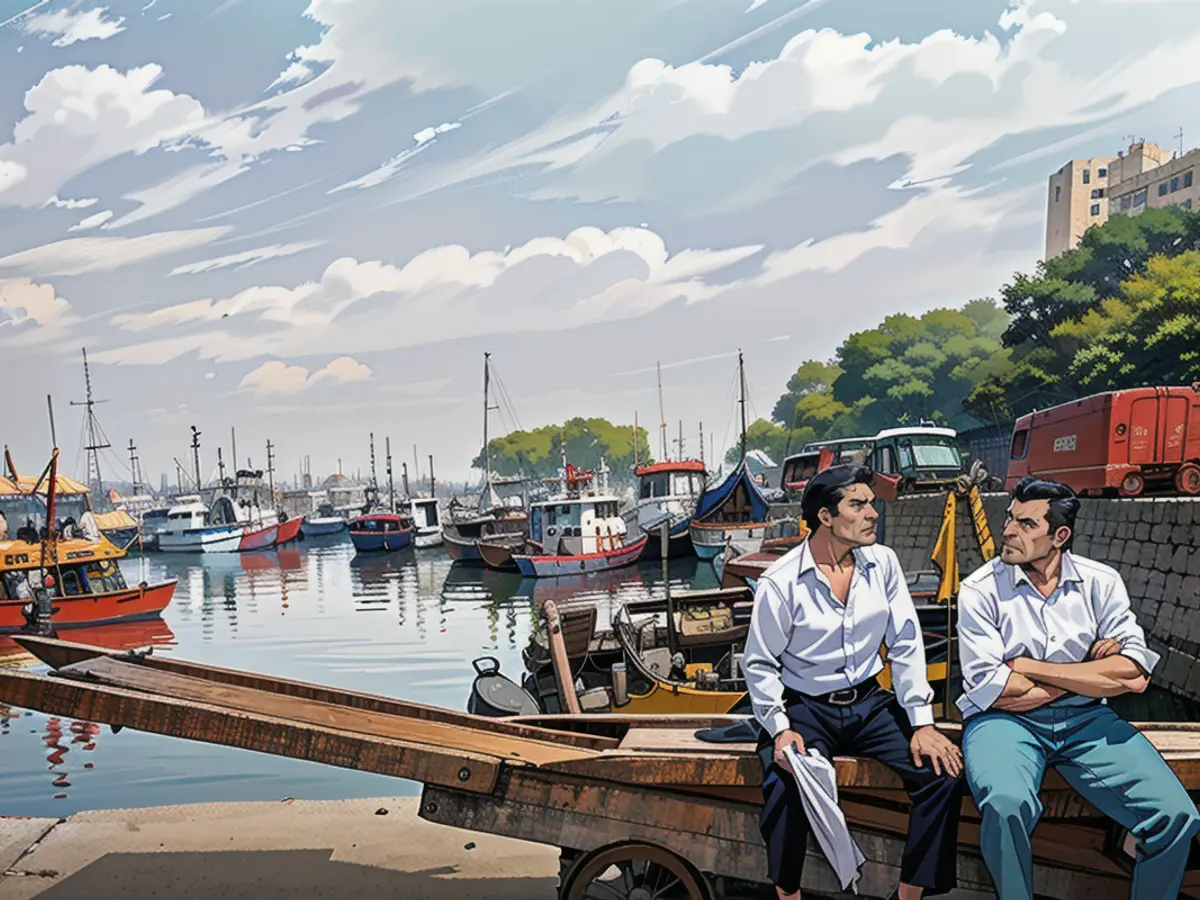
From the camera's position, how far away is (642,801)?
347 cm

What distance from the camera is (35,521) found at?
21625mm

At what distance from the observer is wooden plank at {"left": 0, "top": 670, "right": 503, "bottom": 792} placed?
11.3ft

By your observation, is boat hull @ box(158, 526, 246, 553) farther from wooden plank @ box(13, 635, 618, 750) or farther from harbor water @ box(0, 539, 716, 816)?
wooden plank @ box(13, 635, 618, 750)

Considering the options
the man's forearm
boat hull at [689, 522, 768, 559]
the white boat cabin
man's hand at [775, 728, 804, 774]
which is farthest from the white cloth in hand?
the white boat cabin

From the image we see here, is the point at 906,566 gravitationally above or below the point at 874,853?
below

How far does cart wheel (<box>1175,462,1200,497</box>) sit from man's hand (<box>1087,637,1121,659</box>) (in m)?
12.2

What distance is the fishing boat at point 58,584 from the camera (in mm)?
19453

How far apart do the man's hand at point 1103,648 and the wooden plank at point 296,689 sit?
7.16 ft

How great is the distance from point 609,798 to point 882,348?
194 ft

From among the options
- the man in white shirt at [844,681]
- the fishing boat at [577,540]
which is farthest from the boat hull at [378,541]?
the man in white shirt at [844,681]

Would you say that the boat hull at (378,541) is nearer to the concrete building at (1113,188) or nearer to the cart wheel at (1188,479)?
the cart wheel at (1188,479)

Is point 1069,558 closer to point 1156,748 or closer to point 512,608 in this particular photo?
point 1156,748

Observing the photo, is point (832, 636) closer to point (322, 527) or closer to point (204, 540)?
point (204, 540)

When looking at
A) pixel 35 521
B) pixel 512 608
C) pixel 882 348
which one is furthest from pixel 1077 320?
pixel 35 521
